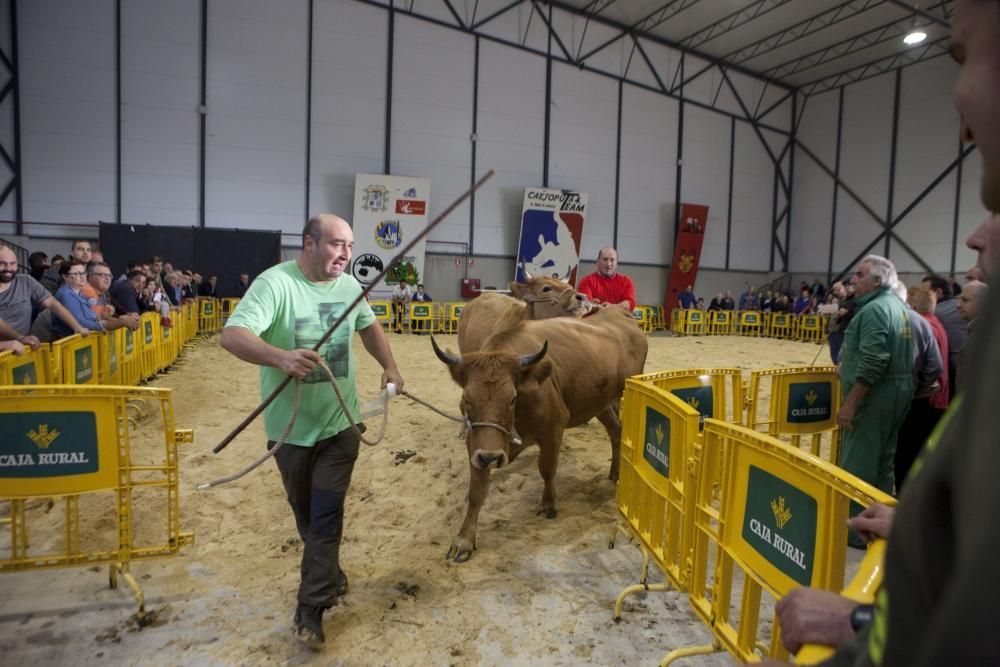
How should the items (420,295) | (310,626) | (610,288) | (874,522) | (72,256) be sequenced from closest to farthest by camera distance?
1. (874,522)
2. (310,626)
3. (72,256)
4. (610,288)
5. (420,295)

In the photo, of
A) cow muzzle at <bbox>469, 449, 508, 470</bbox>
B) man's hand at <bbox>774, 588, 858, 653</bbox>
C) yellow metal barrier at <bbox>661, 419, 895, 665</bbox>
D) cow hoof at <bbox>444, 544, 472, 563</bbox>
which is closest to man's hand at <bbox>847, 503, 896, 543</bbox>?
yellow metal barrier at <bbox>661, 419, 895, 665</bbox>

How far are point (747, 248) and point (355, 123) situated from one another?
665 inches

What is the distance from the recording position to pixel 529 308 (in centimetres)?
695

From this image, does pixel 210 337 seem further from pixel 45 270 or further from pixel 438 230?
pixel 438 230

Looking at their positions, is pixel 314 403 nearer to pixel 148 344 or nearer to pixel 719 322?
pixel 148 344

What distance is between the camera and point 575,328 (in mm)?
5441

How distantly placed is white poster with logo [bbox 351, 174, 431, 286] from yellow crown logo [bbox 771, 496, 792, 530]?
1648cm

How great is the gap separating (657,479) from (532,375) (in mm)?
1143

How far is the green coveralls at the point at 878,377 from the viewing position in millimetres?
3926

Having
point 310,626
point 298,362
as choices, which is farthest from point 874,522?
point 310,626

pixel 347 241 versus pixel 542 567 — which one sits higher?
pixel 347 241

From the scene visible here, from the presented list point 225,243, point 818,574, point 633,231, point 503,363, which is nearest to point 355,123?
point 225,243

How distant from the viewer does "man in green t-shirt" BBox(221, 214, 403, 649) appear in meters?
2.96

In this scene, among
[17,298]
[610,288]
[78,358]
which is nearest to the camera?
[17,298]
